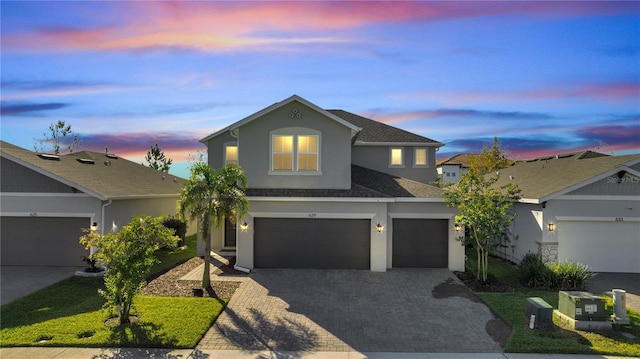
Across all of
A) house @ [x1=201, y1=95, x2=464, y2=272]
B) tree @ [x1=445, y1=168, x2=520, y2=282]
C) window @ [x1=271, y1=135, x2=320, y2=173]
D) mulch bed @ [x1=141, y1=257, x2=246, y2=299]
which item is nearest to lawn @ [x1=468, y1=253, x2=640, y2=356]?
tree @ [x1=445, y1=168, x2=520, y2=282]

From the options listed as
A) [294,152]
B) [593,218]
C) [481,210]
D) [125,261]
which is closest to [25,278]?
[125,261]

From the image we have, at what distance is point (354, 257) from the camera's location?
572 inches

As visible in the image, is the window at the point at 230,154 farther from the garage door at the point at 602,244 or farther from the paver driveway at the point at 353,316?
the garage door at the point at 602,244

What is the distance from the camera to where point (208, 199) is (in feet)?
37.6

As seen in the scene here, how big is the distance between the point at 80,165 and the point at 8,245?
4.77 m

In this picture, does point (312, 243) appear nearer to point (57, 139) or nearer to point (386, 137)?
point (386, 137)

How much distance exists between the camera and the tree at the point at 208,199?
36.8ft

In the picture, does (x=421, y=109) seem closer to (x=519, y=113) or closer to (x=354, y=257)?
(x=519, y=113)

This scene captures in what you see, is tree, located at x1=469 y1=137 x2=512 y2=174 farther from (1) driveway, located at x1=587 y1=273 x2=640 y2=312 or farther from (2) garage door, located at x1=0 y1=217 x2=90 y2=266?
(2) garage door, located at x1=0 y1=217 x2=90 y2=266

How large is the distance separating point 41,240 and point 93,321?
343 inches

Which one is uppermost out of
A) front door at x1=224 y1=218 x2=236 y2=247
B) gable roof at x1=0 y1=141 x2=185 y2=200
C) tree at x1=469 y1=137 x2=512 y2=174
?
tree at x1=469 y1=137 x2=512 y2=174

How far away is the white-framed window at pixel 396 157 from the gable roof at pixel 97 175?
14437 millimetres

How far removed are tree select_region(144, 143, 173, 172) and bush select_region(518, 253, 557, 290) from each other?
182 ft

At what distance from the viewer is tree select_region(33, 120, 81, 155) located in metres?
41.7
